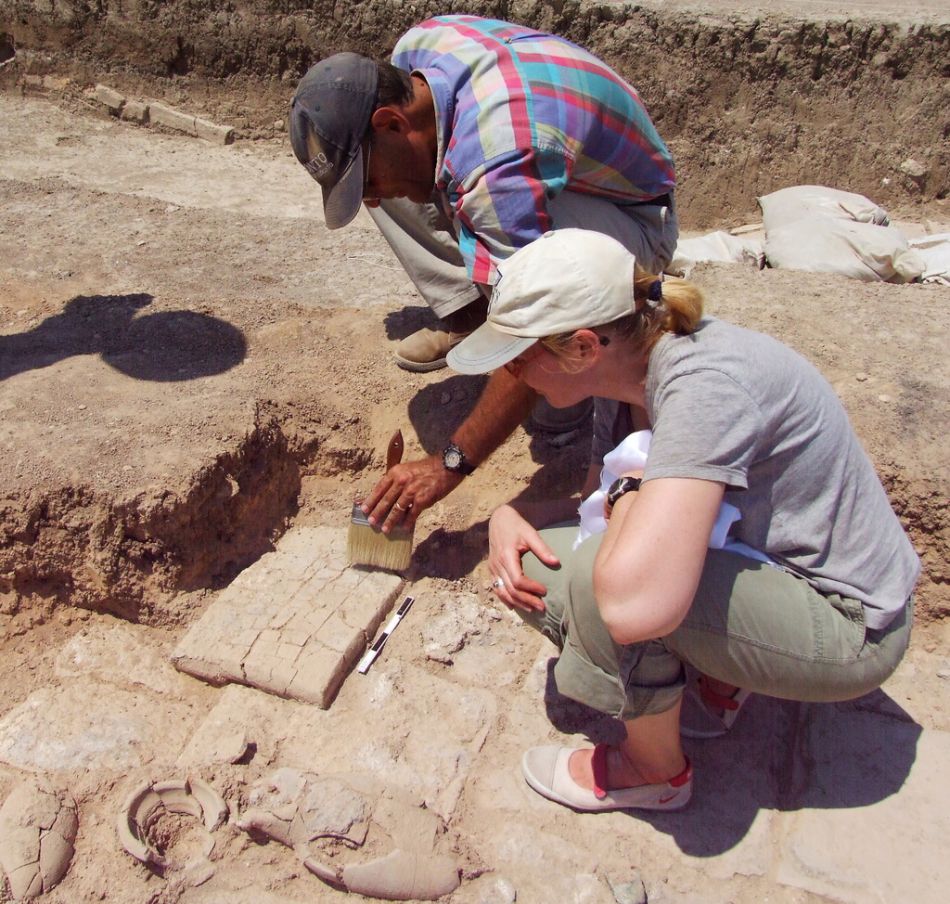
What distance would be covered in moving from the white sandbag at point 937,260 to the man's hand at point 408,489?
274cm

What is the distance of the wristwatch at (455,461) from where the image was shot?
2.60 m

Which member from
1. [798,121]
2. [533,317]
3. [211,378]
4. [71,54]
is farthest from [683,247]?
[71,54]

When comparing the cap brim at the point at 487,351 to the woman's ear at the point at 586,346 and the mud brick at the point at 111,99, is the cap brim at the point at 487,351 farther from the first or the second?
the mud brick at the point at 111,99

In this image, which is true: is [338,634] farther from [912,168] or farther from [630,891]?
[912,168]

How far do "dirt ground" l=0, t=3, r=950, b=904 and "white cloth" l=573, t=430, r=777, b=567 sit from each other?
667 millimetres

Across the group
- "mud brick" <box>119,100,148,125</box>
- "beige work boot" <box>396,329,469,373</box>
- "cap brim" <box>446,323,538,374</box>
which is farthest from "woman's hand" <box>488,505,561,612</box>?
"mud brick" <box>119,100,148,125</box>

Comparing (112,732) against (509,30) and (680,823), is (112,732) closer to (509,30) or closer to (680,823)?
(680,823)

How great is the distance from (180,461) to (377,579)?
28.3 inches

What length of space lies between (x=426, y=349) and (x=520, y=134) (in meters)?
1.14

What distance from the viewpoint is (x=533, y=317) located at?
1.74 metres

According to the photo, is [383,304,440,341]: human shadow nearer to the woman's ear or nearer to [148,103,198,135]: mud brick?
the woman's ear

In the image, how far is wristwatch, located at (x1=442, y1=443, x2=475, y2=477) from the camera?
2.60 metres

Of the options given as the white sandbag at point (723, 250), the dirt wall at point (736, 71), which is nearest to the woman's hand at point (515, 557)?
the white sandbag at point (723, 250)

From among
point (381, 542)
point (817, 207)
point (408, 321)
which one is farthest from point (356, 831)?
point (817, 207)
